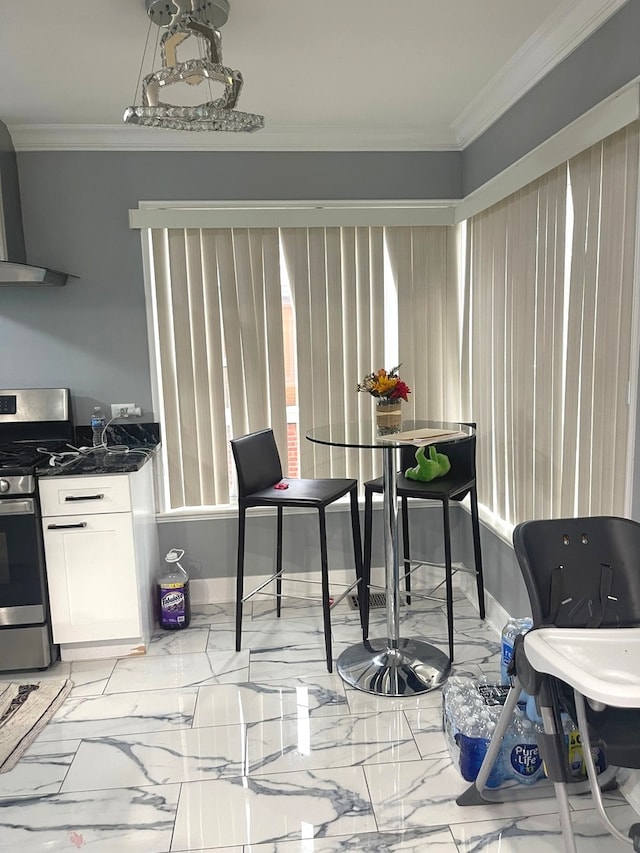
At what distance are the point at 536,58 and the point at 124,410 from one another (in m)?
2.48

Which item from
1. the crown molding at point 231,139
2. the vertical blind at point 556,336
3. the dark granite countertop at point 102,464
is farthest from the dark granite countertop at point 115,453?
the vertical blind at point 556,336

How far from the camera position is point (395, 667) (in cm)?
271

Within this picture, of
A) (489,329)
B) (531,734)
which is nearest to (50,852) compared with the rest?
(531,734)

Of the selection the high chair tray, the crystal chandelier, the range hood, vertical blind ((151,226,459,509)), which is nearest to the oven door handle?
vertical blind ((151,226,459,509))

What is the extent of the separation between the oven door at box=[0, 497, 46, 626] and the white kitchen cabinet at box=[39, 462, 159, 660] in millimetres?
53

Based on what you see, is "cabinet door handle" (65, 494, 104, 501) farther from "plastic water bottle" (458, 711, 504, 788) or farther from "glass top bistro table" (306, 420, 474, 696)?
"plastic water bottle" (458, 711, 504, 788)

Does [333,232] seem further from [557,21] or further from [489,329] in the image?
[557,21]

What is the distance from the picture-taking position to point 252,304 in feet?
11.2

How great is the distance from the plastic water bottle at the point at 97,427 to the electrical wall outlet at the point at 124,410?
73mm

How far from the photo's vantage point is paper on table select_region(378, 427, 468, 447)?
2.42 meters

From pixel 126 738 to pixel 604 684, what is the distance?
1.80 meters

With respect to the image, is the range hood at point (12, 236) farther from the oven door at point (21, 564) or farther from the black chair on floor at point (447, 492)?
the black chair on floor at point (447, 492)

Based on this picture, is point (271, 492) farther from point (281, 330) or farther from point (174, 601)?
point (281, 330)

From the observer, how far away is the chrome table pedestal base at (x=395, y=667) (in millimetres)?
2631
